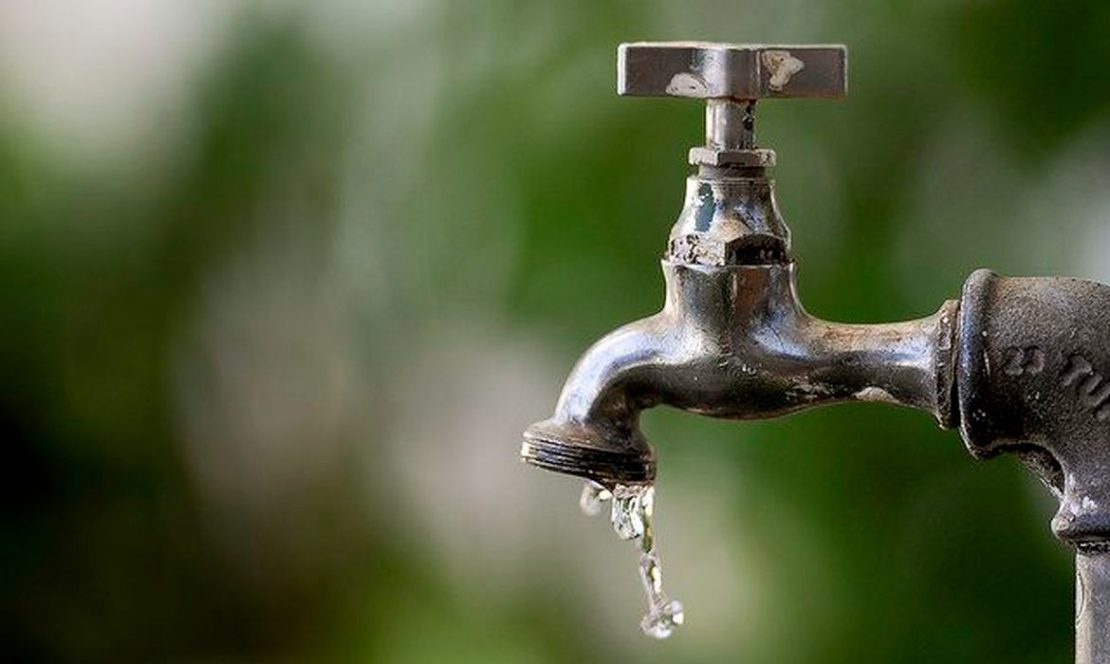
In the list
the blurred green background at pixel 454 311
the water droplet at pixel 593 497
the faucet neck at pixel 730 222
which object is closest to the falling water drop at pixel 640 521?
the water droplet at pixel 593 497

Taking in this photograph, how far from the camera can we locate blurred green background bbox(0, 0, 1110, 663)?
128cm

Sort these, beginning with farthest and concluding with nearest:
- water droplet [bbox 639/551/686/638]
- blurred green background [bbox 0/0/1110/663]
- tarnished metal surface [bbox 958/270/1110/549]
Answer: blurred green background [bbox 0/0/1110/663], water droplet [bbox 639/551/686/638], tarnished metal surface [bbox 958/270/1110/549]

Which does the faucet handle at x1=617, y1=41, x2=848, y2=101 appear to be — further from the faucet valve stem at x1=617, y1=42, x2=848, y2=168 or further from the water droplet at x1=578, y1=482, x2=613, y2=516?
the water droplet at x1=578, y1=482, x2=613, y2=516

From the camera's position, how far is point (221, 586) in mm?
1628

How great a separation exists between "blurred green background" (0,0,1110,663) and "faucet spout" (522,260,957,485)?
587mm

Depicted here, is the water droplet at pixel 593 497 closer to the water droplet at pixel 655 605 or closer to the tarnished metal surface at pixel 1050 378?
the water droplet at pixel 655 605

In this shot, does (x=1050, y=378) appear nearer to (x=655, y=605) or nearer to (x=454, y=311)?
(x=655, y=605)

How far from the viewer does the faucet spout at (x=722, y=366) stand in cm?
71

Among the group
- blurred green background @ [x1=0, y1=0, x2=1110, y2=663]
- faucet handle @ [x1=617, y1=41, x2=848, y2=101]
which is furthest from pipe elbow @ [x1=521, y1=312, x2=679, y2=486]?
blurred green background @ [x1=0, y1=0, x2=1110, y2=663]

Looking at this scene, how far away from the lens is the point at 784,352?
0.72 m

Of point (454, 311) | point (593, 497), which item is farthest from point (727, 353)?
point (454, 311)

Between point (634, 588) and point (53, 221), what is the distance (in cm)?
66

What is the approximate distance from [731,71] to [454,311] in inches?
32.3

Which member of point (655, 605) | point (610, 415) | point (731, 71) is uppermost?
point (731, 71)
